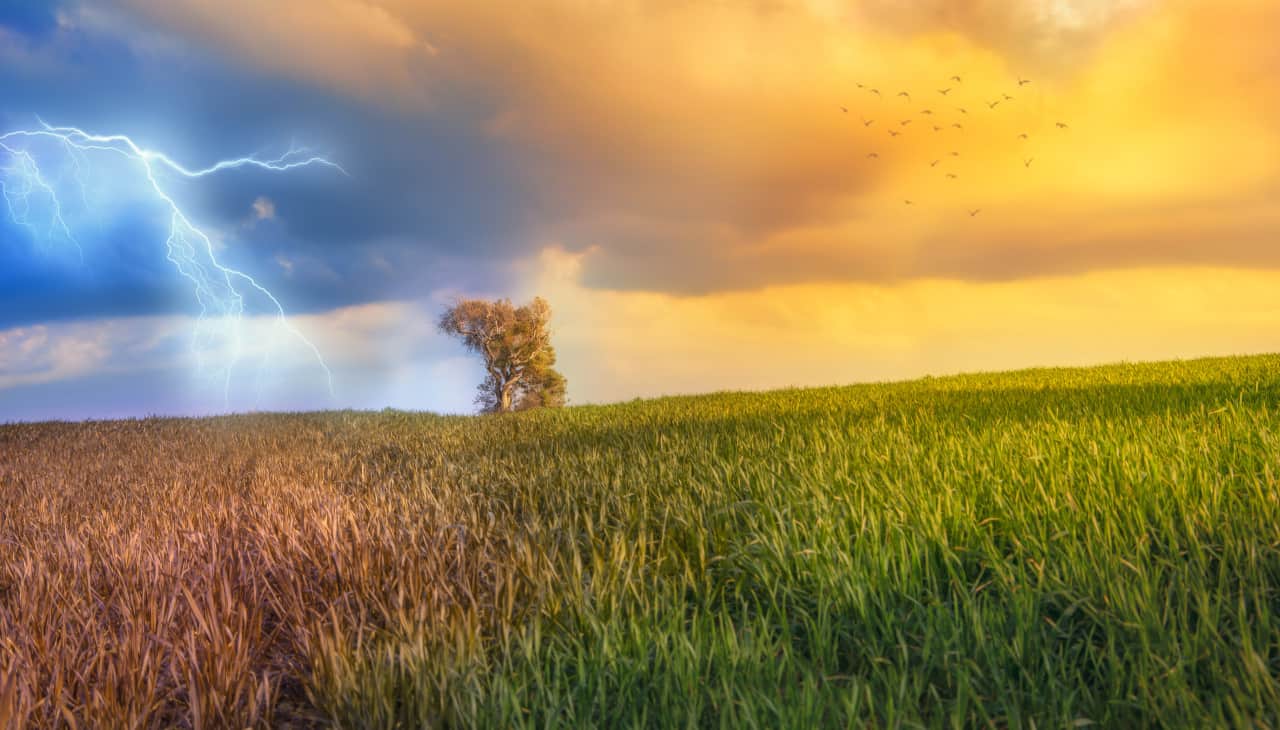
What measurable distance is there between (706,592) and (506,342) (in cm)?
3543

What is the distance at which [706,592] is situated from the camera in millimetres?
3906

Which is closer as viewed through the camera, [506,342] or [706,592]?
[706,592]

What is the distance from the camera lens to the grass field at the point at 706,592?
279cm

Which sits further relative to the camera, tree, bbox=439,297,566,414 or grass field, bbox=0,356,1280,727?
tree, bbox=439,297,566,414

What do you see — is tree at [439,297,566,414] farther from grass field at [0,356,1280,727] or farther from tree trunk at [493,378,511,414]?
grass field at [0,356,1280,727]

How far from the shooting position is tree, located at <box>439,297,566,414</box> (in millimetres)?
38406

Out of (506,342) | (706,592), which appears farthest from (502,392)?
(706,592)

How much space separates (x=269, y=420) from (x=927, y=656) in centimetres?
2313

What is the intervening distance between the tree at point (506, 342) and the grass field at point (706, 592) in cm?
3028

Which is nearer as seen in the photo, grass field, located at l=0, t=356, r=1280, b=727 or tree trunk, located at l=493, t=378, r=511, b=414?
grass field, located at l=0, t=356, r=1280, b=727

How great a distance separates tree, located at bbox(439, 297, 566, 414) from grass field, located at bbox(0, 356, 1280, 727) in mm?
30278

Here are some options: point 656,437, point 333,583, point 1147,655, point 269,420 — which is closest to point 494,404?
point 269,420

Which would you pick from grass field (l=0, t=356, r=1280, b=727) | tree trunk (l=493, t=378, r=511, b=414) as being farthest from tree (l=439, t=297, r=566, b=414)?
grass field (l=0, t=356, r=1280, b=727)

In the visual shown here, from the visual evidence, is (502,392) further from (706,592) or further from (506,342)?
(706,592)
